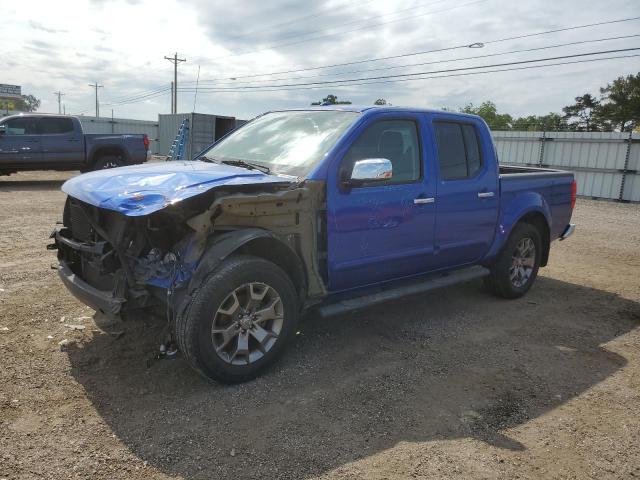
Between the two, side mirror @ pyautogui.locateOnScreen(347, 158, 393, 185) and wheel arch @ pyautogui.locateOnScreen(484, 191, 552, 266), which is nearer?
side mirror @ pyautogui.locateOnScreen(347, 158, 393, 185)

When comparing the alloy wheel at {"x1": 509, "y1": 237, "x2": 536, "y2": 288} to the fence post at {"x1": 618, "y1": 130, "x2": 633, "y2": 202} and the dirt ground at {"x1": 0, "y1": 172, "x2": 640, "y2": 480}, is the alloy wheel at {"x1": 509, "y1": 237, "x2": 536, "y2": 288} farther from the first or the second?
the fence post at {"x1": 618, "y1": 130, "x2": 633, "y2": 202}

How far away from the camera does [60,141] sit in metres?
14.8

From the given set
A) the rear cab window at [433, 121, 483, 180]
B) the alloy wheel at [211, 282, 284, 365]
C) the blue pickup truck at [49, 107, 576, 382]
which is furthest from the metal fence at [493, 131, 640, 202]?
the alloy wheel at [211, 282, 284, 365]

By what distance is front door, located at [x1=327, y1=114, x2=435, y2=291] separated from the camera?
386 cm

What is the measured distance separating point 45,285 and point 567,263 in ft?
23.4

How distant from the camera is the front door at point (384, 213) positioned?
3859 mm

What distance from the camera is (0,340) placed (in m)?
3.98

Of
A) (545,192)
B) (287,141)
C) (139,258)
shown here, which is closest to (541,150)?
(545,192)

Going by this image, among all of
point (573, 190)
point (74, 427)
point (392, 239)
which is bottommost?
point (74, 427)

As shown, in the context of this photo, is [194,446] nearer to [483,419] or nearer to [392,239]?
[483,419]

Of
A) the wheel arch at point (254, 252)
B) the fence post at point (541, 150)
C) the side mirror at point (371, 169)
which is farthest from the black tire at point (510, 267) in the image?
the fence post at point (541, 150)

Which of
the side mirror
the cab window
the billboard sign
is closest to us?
the side mirror

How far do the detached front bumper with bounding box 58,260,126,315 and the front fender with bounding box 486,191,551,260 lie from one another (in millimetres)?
3727

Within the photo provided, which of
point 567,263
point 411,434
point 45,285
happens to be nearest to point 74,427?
point 411,434
